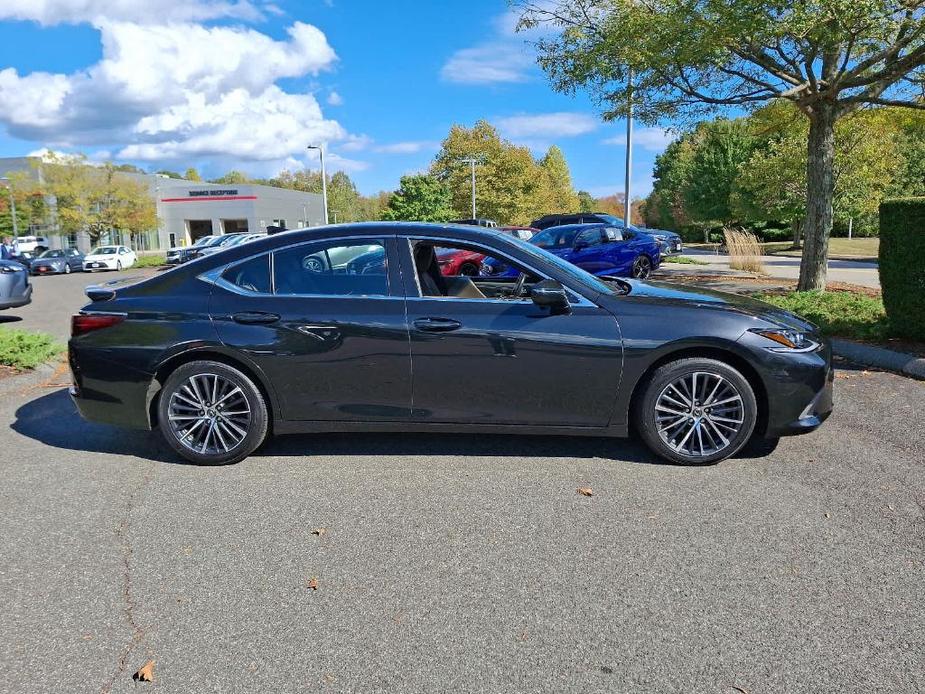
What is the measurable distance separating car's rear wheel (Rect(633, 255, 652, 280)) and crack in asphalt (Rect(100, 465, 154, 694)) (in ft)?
48.4

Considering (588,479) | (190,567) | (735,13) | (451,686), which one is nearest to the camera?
(451,686)

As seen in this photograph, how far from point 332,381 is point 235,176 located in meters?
159

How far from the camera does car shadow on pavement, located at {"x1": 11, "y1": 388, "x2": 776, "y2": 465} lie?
4.56 m

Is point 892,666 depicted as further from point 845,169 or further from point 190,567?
point 845,169

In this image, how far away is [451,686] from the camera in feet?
7.52

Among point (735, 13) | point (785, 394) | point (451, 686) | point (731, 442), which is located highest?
point (735, 13)

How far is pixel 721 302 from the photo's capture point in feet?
14.6

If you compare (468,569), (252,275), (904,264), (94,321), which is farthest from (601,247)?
(468,569)

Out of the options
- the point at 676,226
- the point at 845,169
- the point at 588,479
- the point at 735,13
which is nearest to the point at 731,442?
the point at 588,479

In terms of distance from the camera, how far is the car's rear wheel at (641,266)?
17031 mm

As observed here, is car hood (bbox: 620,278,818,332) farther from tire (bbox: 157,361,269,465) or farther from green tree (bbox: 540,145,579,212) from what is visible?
green tree (bbox: 540,145,579,212)

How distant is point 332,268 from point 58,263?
1400 inches

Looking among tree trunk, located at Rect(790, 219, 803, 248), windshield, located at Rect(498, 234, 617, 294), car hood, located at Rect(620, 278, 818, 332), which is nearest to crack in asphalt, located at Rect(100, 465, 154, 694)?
windshield, located at Rect(498, 234, 617, 294)

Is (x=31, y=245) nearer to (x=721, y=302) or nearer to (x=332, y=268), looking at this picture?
(x=332, y=268)
